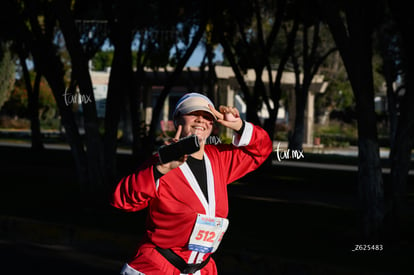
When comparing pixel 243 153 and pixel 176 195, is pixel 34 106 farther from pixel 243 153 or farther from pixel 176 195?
pixel 176 195

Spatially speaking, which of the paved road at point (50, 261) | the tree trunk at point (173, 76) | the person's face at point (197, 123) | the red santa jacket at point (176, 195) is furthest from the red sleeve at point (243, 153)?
the tree trunk at point (173, 76)

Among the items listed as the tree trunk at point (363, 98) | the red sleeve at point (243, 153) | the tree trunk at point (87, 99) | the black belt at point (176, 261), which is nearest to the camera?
the black belt at point (176, 261)

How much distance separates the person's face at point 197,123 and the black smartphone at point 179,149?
0.39 m

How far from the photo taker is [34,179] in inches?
699

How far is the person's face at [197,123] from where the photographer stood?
3.33 meters

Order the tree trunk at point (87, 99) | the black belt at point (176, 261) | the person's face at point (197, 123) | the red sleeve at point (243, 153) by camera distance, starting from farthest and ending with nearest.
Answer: the tree trunk at point (87, 99)
the red sleeve at point (243, 153)
the black belt at point (176, 261)
the person's face at point (197, 123)

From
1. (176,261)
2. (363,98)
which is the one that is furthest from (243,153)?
(363,98)

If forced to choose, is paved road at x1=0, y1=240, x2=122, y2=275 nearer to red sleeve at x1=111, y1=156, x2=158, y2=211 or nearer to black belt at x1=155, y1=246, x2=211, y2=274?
black belt at x1=155, y1=246, x2=211, y2=274

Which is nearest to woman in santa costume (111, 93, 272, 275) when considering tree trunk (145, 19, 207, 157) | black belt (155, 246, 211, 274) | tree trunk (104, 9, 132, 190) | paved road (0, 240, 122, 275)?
black belt (155, 246, 211, 274)

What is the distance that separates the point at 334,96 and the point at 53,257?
4906 cm

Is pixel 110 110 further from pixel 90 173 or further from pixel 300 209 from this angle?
pixel 300 209

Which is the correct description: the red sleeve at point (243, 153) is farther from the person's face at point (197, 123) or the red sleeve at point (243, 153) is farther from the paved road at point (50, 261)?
the paved road at point (50, 261)

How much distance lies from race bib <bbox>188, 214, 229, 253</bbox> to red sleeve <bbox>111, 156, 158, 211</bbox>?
0.87 feet

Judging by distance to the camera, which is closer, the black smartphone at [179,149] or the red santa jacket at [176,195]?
the black smartphone at [179,149]
